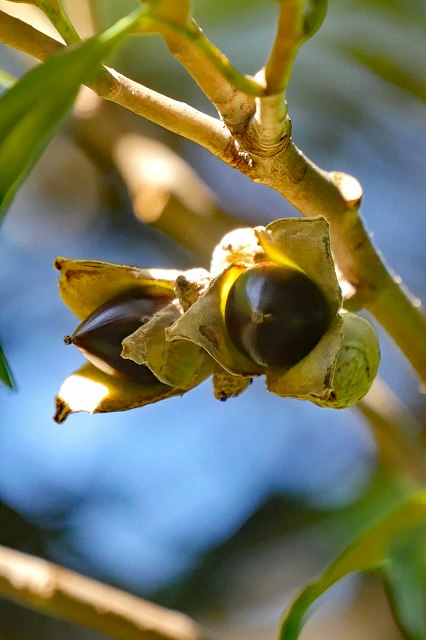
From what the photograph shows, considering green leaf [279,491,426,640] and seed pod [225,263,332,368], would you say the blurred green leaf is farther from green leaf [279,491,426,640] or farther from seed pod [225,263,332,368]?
seed pod [225,263,332,368]

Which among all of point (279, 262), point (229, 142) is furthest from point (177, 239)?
point (229, 142)

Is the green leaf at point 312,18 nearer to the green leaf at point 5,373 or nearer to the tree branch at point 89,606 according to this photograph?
the green leaf at point 5,373

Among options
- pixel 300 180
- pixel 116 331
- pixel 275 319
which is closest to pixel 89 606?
pixel 116 331

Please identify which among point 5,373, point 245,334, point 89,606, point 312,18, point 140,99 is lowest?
point 89,606

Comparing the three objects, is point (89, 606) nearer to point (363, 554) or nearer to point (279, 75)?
point (363, 554)

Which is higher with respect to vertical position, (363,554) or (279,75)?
(279,75)

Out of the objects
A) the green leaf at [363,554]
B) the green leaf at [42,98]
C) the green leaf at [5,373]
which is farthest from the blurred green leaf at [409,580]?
the green leaf at [42,98]

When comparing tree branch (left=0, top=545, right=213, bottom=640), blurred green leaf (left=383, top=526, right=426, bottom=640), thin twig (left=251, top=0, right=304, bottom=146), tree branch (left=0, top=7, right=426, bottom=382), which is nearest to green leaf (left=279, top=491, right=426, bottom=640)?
blurred green leaf (left=383, top=526, right=426, bottom=640)
